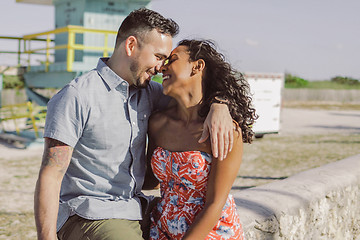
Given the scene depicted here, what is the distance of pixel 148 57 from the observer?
2.33 m

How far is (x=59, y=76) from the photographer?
12.9 meters

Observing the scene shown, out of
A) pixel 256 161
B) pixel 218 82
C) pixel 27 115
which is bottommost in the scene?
pixel 256 161

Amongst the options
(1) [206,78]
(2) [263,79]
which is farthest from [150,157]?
(2) [263,79]

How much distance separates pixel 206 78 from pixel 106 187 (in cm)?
82

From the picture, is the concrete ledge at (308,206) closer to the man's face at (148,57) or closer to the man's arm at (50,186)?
the man's face at (148,57)

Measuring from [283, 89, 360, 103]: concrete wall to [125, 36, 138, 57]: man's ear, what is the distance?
141 ft

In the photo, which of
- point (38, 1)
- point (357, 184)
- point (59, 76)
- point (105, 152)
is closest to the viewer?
point (105, 152)

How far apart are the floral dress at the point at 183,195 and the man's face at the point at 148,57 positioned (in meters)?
0.41

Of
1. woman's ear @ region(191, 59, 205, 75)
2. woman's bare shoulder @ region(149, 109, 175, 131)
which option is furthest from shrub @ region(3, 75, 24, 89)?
woman's ear @ region(191, 59, 205, 75)

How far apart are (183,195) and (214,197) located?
206 mm

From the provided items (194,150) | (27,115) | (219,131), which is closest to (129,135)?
(194,150)

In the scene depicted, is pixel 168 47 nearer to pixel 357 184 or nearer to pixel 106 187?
pixel 106 187

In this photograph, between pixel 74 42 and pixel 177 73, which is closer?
pixel 177 73

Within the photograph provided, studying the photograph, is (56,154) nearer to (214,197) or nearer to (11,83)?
(214,197)
